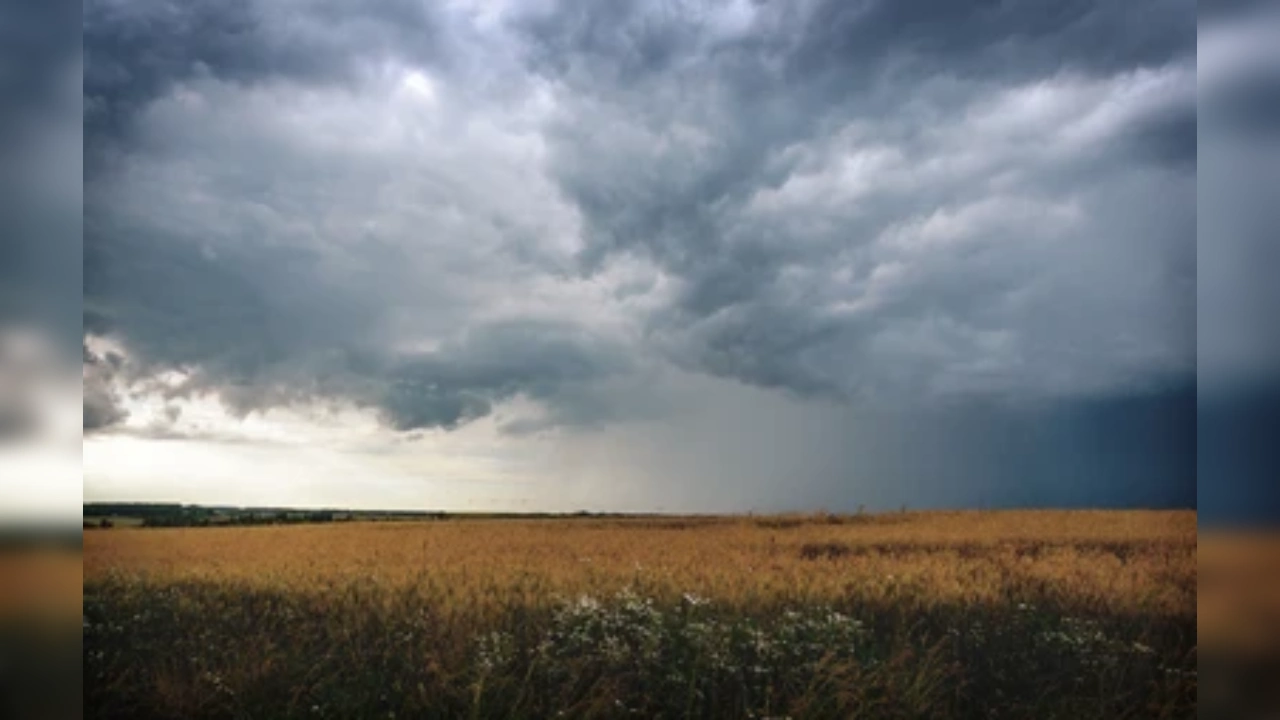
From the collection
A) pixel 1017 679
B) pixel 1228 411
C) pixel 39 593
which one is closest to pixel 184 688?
pixel 39 593

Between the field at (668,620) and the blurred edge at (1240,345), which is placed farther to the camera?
the field at (668,620)

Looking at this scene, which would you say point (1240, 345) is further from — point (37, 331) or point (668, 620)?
point (37, 331)

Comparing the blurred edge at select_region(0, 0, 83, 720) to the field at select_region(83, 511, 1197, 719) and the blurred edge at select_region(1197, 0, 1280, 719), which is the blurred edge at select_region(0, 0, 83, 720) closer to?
the field at select_region(83, 511, 1197, 719)

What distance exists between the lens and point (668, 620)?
5508 mm

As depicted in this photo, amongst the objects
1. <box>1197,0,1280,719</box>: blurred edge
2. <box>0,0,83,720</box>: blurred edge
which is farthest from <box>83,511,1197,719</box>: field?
<box>0,0,83,720</box>: blurred edge

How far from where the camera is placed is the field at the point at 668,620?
5.36 m

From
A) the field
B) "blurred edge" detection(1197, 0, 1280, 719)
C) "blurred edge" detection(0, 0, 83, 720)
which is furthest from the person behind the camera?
the field

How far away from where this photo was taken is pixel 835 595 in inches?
220

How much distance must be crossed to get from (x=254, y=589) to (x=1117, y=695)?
442 centimetres

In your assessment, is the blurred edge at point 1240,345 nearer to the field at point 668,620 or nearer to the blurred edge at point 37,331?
the field at point 668,620

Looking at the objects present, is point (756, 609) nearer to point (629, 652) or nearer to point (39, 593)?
point (629, 652)

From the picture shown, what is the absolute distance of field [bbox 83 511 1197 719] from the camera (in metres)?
5.36

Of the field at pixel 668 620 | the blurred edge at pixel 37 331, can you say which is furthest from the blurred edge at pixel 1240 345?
the blurred edge at pixel 37 331

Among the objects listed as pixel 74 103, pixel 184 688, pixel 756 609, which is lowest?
pixel 184 688
